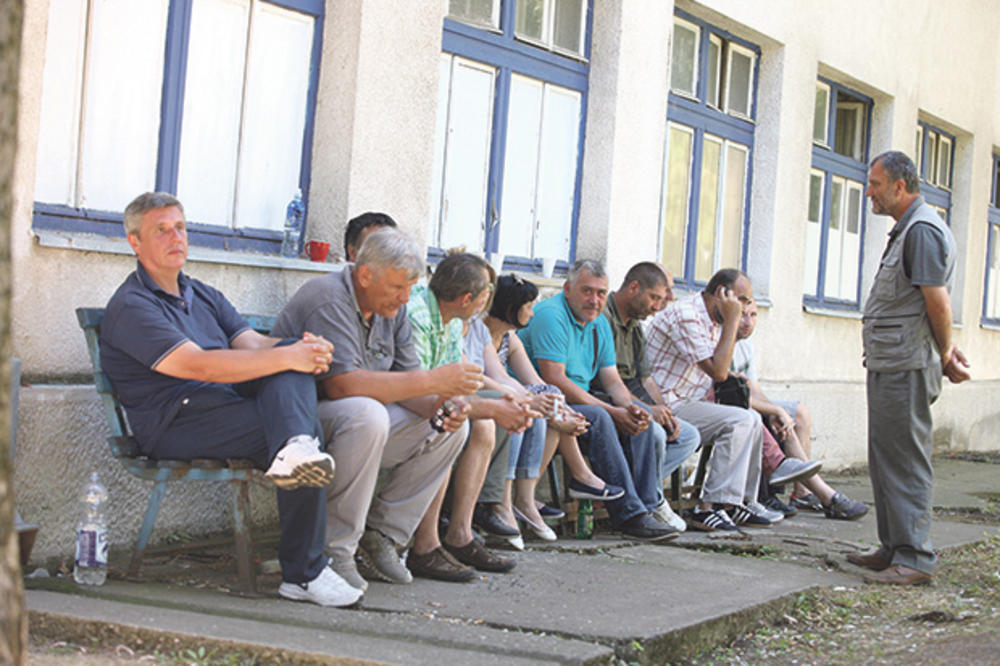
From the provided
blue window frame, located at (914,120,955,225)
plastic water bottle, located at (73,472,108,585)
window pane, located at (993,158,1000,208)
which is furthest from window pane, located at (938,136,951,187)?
plastic water bottle, located at (73,472,108,585)

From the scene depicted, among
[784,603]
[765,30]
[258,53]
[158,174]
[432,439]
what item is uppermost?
[765,30]

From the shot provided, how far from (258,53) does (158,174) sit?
850mm

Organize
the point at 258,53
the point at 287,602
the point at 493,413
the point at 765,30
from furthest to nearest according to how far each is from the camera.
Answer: the point at 765,30 → the point at 258,53 → the point at 493,413 → the point at 287,602

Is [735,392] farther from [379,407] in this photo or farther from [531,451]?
[379,407]

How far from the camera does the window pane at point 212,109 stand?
569 centimetres

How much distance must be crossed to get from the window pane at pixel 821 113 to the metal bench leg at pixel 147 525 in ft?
26.9

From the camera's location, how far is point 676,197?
9516 millimetres

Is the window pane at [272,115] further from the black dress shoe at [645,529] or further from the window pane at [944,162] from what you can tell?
the window pane at [944,162]

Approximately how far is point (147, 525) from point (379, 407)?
36.0 inches

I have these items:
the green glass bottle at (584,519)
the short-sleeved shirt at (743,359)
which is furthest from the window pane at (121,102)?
the short-sleeved shirt at (743,359)

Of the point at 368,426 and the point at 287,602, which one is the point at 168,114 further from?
the point at 287,602

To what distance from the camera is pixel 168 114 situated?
18.2 ft

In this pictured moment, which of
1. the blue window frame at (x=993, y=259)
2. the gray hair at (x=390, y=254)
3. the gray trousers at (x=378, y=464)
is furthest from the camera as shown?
the blue window frame at (x=993, y=259)

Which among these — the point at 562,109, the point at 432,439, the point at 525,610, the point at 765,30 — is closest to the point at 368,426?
the point at 432,439
